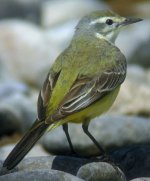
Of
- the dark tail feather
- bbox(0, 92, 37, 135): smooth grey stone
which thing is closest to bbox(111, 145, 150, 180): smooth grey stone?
the dark tail feather

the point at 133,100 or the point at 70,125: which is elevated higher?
the point at 70,125

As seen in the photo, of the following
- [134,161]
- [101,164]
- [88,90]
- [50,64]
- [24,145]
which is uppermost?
[88,90]

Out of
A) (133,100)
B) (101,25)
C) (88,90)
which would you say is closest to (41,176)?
(88,90)

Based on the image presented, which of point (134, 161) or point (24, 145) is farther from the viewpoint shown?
point (134, 161)

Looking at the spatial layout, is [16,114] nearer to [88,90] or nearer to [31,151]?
[31,151]

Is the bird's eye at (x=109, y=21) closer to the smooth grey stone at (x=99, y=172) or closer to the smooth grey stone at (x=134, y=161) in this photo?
the smooth grey stone at (x=134, y=161)

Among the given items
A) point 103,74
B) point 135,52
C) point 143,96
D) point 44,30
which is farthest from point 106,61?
point 44,30

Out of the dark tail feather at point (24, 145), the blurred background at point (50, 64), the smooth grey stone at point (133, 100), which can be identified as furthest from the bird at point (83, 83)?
the smooth grey stone at point (133, 100)
